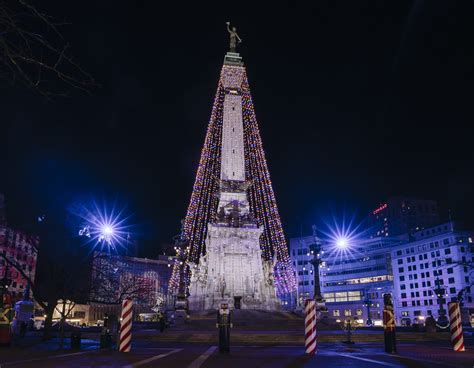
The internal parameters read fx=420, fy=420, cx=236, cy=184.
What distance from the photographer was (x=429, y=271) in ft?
298

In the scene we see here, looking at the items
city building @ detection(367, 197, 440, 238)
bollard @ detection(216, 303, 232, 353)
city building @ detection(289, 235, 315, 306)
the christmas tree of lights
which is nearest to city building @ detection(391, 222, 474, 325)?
city building @ detection(289, 235, 315, 306)

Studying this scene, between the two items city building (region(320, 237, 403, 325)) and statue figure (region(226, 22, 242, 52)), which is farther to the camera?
city building (region(320, 237, 403, 325))

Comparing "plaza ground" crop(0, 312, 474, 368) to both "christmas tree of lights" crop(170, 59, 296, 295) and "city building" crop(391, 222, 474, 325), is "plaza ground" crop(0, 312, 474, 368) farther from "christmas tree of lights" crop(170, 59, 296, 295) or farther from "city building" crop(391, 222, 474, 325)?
"city building" crop(391, 222, 474, 325)

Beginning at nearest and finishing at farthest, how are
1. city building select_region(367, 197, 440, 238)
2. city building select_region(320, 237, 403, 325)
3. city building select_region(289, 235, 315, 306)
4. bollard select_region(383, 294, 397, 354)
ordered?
bollard select_region(383, 294, 397, 354) < city building select_region(320, 237, 403, 325) < city building select_region(289, 235, 315, 306) < city building select_region(367, 197, 440, 238)

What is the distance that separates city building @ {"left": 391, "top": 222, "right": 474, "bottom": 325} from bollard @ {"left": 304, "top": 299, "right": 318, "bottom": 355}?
241ft

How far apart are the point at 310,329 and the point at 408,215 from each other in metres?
130

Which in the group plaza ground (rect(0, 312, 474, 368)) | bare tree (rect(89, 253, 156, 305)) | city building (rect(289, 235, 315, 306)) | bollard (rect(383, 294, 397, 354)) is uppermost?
city building (rect(289, 235, 315, 306))

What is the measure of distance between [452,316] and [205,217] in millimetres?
39613

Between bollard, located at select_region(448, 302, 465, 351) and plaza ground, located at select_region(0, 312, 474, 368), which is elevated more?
bollard, located at select_region(448, 302, 465, 351)

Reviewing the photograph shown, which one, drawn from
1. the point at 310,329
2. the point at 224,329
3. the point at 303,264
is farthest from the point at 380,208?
the point at 224,329

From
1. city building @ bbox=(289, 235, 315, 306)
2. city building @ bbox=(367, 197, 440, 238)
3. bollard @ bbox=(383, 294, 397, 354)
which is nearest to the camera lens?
bollard @ bbox=(383, 294, 397, 354)

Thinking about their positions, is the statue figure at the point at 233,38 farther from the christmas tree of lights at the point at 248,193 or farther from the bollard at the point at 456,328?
the bollard at the point at 456,328

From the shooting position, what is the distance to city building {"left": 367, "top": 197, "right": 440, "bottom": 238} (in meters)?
133

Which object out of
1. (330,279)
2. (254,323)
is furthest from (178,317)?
(330,279)
